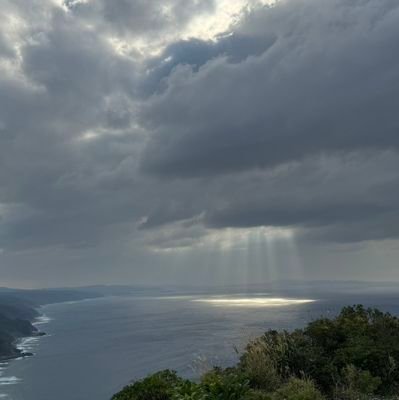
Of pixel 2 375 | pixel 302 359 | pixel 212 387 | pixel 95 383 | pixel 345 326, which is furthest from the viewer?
pixel 2 375

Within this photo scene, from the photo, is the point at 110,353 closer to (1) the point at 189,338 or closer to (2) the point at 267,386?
(1) the point at 189,338

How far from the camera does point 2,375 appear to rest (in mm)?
169500

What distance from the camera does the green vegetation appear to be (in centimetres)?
1120

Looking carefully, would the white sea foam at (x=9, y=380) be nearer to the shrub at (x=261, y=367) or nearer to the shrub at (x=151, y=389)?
the shrub at (x=151, y=389)

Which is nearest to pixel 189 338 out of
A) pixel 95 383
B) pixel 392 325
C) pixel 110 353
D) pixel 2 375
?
pixel 110 353

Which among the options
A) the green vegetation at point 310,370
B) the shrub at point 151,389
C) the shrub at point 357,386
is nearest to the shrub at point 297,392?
the green vegetation at point 310,370

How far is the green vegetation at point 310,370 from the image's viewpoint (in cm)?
1120

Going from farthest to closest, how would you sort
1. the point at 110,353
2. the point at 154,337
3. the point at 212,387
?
the point at 154,337
the point at 110,353
the point at 212,387

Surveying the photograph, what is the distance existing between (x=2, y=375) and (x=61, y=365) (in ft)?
76.9

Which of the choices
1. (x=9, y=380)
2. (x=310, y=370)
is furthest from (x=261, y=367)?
(x=9, y=380)

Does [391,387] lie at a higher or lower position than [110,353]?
higher

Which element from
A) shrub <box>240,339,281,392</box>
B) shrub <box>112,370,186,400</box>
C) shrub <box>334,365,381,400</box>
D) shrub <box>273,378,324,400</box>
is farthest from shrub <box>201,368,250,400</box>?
shrub <box>334,365,381,400</box>

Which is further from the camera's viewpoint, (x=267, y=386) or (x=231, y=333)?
(x=231, y=333)

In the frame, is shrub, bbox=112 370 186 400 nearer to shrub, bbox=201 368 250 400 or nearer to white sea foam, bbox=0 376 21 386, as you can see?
shrub, bbox=201 368 250 400
